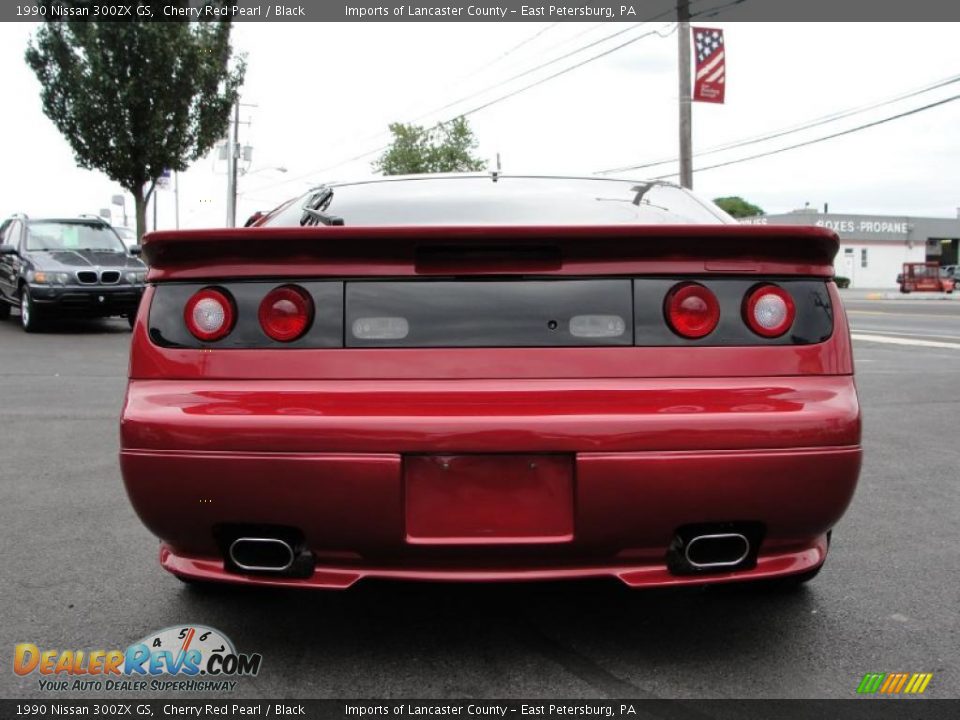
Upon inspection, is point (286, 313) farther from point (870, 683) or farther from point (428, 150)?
point (428, 150)

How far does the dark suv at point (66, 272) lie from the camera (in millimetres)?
11953

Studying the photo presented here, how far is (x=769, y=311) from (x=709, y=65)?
15930 millimetres

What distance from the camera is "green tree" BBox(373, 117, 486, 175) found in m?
52.2

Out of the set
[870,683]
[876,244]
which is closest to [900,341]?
[870,683]

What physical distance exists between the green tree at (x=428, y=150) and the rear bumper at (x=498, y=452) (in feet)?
166

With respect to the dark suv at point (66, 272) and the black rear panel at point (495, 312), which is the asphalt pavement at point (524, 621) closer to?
the black rear panel at point (495, 312)

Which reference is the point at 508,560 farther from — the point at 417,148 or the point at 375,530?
the point at 417,148

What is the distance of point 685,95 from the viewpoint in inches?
698

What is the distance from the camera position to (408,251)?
2.20m

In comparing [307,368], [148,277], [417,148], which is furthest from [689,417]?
[417,148]

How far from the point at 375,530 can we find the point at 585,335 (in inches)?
27.8

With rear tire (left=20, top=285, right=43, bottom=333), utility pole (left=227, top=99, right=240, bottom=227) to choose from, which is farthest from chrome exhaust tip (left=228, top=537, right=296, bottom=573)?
utility pole (left=227, top=99, right=240, bottom=227)

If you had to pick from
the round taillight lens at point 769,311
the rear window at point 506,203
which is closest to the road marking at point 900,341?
the rear window at point 506,203
